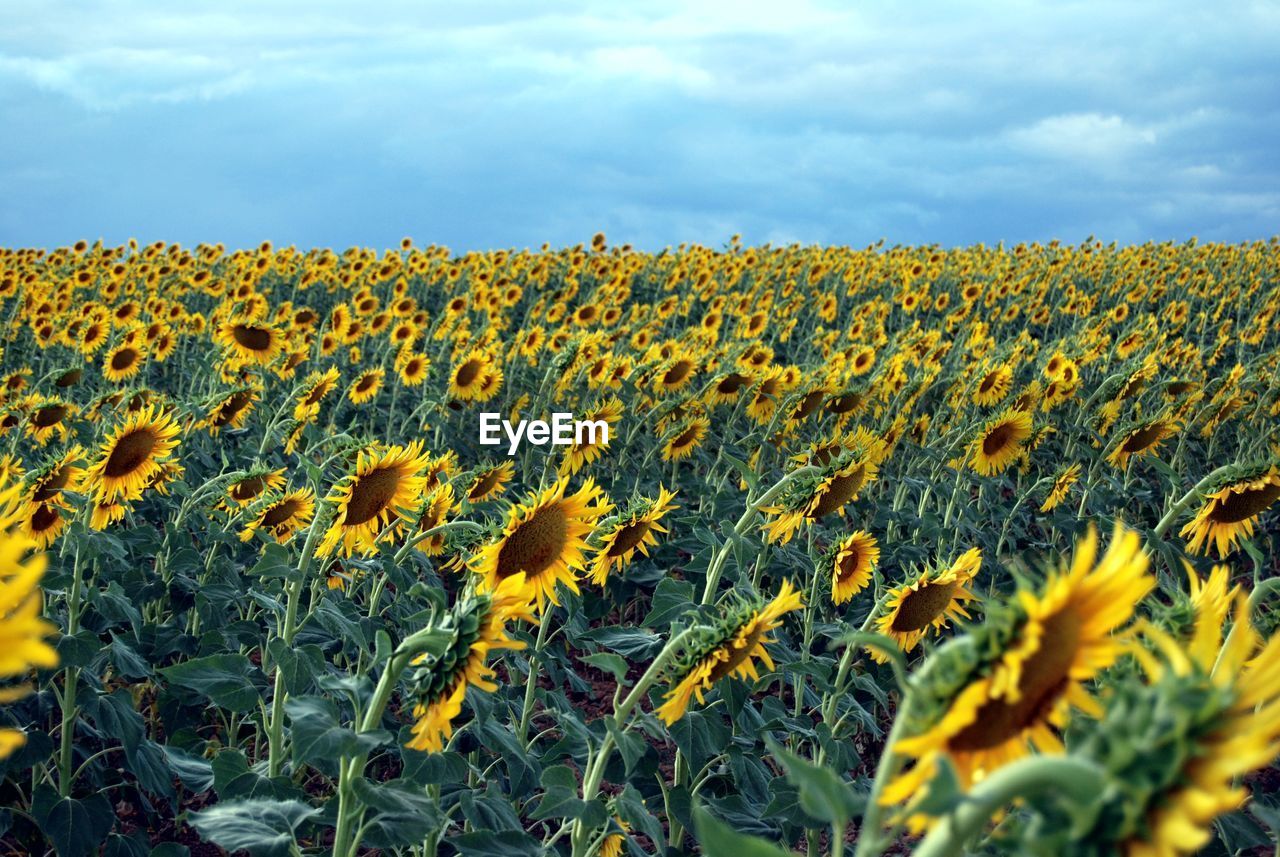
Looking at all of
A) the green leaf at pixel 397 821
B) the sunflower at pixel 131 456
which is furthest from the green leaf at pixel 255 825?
the sunflower at pixel 131 456

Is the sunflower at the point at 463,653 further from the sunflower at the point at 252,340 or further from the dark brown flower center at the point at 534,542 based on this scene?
the sunflower at the point at 252,340

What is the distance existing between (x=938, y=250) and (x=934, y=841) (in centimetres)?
2723

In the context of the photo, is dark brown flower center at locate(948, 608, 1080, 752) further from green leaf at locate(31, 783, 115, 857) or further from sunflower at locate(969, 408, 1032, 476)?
sunflower at locate(969, 408, 1032, 476)

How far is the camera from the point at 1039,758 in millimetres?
975

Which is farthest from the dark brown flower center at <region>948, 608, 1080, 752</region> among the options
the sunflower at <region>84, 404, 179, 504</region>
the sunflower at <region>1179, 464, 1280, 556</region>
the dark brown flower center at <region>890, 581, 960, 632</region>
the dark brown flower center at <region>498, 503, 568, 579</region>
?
the sunflower at <region>84, 404, 179, 504</region>

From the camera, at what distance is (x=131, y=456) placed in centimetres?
463

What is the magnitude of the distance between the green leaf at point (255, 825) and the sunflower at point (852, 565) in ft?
7.69

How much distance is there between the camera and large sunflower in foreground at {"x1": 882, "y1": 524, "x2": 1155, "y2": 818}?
3.86 ft

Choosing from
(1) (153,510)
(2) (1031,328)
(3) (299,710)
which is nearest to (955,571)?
(3) (299,710)

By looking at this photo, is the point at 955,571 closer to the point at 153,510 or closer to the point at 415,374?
the point at 153,510

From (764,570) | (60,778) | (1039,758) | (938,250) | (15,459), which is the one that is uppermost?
(938,250)

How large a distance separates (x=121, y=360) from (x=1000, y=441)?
6.51 meters

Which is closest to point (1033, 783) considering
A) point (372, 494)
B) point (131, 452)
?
point (372, 494)

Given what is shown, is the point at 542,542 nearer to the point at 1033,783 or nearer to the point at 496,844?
the point at 496,844
